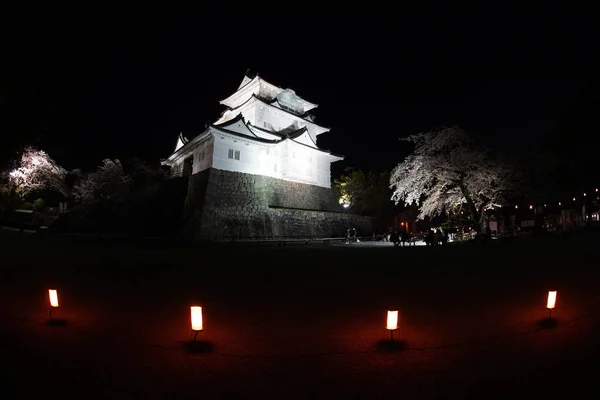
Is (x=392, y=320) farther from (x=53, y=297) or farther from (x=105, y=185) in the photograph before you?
(x=105, y=185)

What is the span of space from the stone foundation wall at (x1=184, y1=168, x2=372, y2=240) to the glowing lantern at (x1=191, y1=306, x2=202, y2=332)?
1465cm

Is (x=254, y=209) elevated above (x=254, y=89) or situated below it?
below

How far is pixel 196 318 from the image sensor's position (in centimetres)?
436

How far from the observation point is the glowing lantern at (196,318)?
4348 mm

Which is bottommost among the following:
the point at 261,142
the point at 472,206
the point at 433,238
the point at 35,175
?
the point at 433,238

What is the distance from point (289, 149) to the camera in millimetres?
25875

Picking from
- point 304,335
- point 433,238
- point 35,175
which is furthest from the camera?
point 35,175

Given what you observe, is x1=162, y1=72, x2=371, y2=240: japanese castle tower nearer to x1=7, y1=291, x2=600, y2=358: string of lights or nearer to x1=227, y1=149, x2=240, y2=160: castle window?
x1=227, y1=149, x2=240, y2=160: castle window

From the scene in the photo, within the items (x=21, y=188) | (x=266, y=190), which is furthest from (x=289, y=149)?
(x=21, y=188)

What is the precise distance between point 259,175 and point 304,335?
63.6ft

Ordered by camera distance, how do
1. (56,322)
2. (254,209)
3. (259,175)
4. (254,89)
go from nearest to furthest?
(56,322)
(254,209)
(259,175)
(254,89)

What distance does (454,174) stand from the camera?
17.0m

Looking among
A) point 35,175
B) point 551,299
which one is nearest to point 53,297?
point 551,299

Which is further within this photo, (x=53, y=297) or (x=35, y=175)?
(x=35, y=175)
